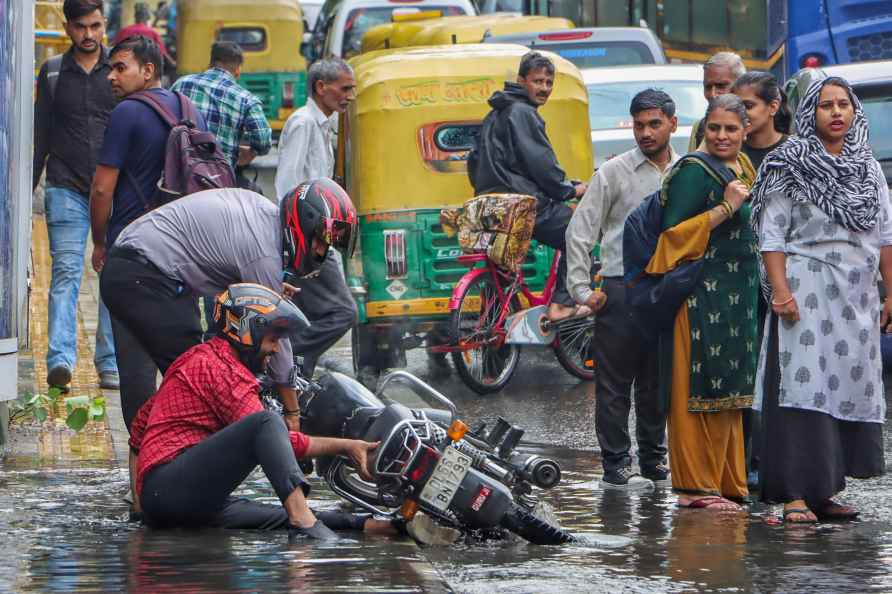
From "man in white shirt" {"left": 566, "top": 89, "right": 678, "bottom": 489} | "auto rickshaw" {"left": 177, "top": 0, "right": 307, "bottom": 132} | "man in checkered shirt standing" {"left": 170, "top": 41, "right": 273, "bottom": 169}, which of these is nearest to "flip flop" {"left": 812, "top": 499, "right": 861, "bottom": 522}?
"man in white shirt" {"left": 566, "top": 89, "right": 678, "bottom": 489}

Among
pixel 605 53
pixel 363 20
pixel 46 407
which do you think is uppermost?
pixel 363 20

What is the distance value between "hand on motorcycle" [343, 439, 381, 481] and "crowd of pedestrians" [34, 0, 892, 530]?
1 centimetres

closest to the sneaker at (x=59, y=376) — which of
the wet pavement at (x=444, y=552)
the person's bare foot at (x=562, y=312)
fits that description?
the wet pavement at (x=444, y=552)

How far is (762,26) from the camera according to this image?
20781mm

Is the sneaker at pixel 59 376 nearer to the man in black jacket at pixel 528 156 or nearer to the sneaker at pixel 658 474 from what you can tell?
the man in black jacket at pixel 528 156

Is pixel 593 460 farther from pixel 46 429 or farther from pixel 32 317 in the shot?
pixel 32 317

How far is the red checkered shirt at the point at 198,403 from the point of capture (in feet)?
22.8

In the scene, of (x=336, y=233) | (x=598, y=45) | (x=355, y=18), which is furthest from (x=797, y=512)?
(x=355, y=18)

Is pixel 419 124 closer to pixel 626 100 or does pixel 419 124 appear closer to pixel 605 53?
pixel 626 100

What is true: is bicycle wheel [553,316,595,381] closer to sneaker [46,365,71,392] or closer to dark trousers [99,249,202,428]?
sneaker [46,365,71,392]

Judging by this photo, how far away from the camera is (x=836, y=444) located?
25.6ft

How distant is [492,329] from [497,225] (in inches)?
28.6

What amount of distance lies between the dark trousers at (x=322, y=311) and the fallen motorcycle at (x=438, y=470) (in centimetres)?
243

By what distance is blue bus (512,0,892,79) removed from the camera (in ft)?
60.2
